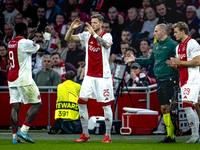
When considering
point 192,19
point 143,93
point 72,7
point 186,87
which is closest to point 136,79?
point 143,93

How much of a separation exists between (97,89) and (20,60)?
1.59m

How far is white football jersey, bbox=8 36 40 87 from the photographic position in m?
6.93

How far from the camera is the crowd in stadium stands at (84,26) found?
36.5 feet

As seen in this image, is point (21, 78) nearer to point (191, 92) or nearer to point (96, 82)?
point (96, 82)

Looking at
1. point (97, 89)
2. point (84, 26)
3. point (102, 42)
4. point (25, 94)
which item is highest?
point (84, 26)

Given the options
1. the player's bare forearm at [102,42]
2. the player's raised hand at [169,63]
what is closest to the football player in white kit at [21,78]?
the player's bare forearm at [102,42]

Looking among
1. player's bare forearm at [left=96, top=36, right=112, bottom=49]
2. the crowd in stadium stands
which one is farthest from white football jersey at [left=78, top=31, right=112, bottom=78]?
the crowd in stadium stands

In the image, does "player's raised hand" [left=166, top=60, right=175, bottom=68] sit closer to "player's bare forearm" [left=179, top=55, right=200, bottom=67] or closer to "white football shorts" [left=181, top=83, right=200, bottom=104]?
"player's bare forearm" [left=179, top=55, right=200, bottom=67]

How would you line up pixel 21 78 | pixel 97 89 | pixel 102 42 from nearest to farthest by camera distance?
pixel 102 42
pixel 97 89
pixel 21 78

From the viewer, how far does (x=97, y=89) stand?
6.77 m

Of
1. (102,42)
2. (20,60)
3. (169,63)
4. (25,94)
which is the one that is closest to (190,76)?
(169,63)

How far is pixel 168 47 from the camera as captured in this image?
7.04m

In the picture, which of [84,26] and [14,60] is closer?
[14,60]

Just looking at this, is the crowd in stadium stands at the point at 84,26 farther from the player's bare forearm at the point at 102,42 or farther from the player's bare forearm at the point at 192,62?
the player's bare forearm at the point at 102,42
